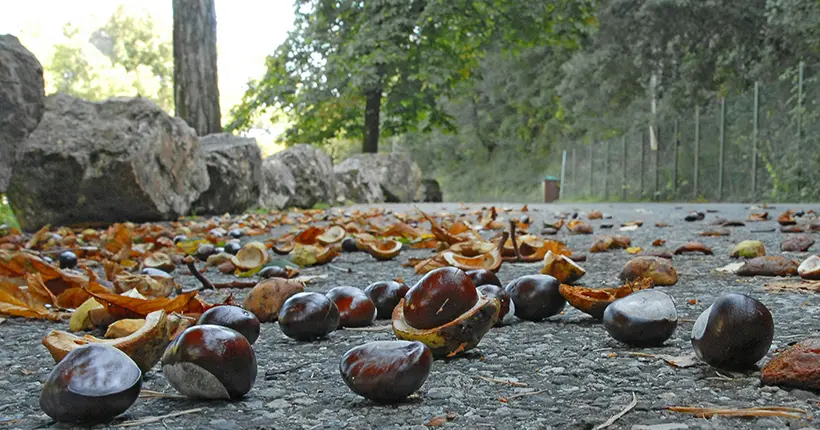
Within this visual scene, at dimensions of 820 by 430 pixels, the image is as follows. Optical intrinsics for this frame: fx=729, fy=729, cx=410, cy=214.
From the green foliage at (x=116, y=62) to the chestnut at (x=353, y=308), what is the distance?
38.1 metres

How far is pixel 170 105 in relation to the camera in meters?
48.9

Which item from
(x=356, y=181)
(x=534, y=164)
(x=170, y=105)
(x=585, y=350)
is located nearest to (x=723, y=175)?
(x=356, y=181)

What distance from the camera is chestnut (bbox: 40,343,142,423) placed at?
111 cm

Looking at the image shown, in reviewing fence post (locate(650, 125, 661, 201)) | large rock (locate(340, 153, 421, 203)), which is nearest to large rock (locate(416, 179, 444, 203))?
large rock (locate(340, 153, 421, 203))

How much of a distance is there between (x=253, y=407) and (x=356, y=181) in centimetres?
1617

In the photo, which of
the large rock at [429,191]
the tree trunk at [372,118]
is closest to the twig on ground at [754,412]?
the tree trunk at [372,118]

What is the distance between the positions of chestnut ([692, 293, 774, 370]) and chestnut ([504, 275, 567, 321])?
0.63 m

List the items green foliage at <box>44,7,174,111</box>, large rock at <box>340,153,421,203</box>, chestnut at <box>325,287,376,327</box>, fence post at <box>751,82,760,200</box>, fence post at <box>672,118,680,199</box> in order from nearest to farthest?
chestnut at <box>325,287,376,327</box> → fence post at <box>751,82,760,200</box> → fence post at <box>672,118,680,199</box> → large rock at <box>340,153,421,203</box> → green foliage at <box>44,7,174,111</box>

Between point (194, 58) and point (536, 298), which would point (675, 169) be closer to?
point (194, 58)

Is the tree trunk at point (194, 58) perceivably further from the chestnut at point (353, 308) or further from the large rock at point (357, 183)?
the chestnut at point (353, 308)

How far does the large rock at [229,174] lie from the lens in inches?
356

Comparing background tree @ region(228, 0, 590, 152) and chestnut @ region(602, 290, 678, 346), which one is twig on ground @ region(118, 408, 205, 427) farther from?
background tree @ region(228, 0, 590, 152)

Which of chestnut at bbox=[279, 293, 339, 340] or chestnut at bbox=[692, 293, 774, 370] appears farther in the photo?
chestnut at bbox=[279, 293, 339, 340]

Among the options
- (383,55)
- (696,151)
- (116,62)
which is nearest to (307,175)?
(383,55)
